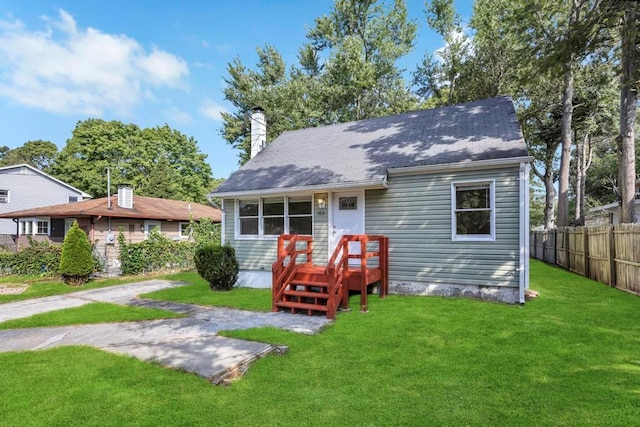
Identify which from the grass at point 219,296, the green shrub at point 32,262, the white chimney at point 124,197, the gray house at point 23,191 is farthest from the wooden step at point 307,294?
the gray house at point 23,191

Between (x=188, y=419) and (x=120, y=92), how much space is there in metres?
27.0

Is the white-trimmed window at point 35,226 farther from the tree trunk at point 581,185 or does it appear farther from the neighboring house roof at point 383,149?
the tree trunk at point 581,185

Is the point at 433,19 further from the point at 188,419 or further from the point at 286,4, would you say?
the point at 188,419

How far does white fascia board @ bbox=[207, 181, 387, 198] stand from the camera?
783 cm

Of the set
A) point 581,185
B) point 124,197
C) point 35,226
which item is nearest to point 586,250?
point 581,185

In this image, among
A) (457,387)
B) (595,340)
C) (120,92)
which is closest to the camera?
(457,387)

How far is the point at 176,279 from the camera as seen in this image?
38.2 feet

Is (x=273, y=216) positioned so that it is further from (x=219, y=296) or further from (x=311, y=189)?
(x=219, y=296)

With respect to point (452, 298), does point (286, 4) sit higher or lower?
higher

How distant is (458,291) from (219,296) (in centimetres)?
547

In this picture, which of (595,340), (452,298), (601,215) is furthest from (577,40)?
(601,215)

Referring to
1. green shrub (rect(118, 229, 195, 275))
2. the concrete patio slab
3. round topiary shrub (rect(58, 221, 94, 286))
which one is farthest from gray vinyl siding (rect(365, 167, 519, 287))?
round topiary shrub (rect(58, 221, 94, 286))

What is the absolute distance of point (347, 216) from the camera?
8.60 m

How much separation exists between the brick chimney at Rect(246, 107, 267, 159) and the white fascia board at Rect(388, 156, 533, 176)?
5.99 m
